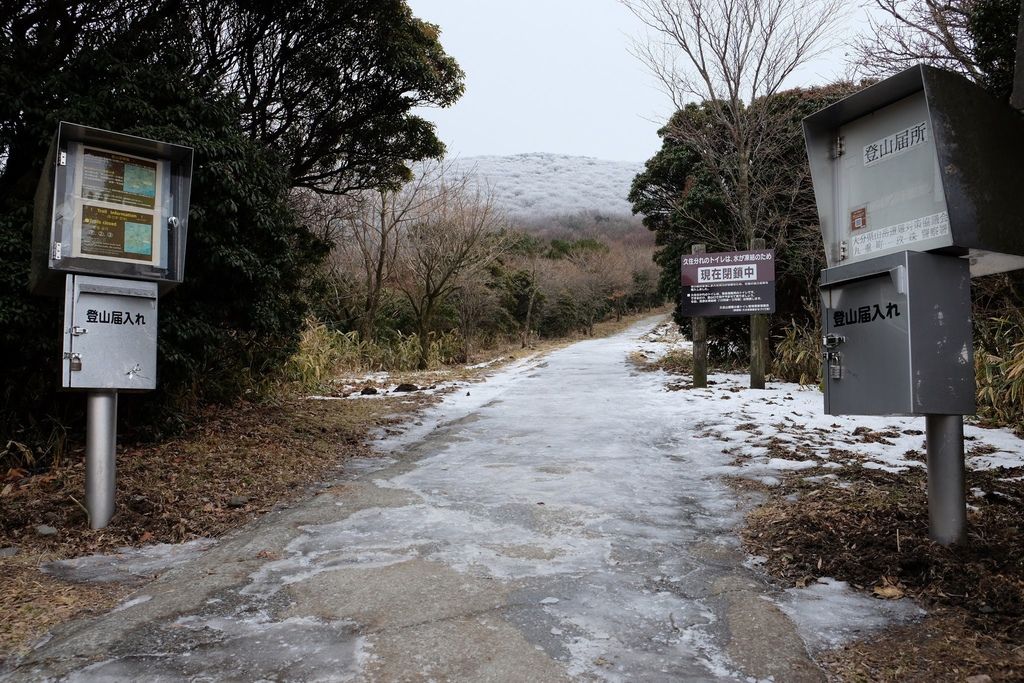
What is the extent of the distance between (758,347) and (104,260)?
29.7ft

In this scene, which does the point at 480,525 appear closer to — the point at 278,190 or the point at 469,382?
the point at 278,190

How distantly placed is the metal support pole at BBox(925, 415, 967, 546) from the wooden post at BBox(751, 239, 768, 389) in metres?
7.37

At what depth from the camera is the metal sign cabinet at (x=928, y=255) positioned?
9.46 feet

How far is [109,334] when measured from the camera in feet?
12.8

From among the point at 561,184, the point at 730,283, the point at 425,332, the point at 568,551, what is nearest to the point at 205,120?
the point at 568,551

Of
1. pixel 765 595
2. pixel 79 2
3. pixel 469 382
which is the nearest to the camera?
pixel 765 595

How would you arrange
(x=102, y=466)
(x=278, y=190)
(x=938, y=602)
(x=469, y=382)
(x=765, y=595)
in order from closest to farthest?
(x=938, y=602) < (x=765, y=595) < (x=102, y=466) < (x=278, y=190) < (x=469, y=382)

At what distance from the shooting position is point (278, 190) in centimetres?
638

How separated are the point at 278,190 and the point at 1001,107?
5.60m

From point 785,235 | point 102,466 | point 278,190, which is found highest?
point 785,235

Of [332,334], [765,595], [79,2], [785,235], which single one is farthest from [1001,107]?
[332,334]

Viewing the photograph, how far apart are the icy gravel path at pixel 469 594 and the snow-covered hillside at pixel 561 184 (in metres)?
81.5

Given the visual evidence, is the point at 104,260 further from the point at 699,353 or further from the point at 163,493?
the point at 699,353

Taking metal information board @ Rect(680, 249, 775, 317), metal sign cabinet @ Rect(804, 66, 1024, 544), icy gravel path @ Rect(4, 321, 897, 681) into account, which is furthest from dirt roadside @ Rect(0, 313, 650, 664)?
metal information board @ Rect(680, 249, 775, 317)
